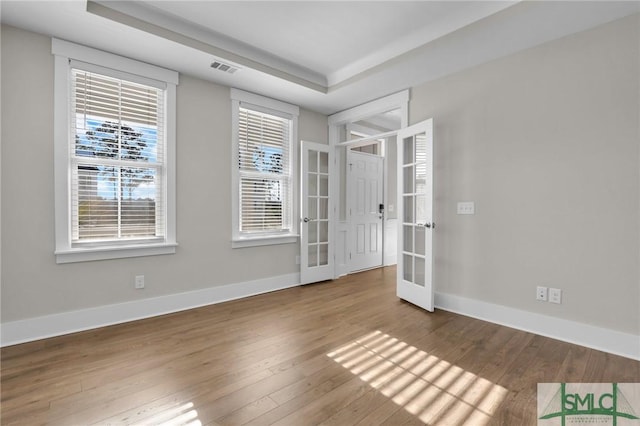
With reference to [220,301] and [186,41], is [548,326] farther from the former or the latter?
[186,41]

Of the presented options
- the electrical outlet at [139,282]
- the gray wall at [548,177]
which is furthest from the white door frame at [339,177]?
the electrical outlet at [139,282]

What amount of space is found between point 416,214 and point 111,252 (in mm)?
3255

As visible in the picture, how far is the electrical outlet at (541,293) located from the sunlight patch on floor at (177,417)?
9.50ft

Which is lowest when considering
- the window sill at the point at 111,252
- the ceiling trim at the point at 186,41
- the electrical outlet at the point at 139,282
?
the electrical outlet at the point at 139,282

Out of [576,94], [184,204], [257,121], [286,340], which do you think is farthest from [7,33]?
[576,94]

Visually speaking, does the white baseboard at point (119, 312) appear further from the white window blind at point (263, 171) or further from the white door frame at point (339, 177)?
the white door frame at point (339, 177)

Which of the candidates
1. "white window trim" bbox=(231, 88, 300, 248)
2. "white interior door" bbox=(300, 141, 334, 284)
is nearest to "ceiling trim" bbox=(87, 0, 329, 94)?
"white window trim" bbox=(231, 88, 300, 248)

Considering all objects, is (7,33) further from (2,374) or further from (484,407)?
(484,407)

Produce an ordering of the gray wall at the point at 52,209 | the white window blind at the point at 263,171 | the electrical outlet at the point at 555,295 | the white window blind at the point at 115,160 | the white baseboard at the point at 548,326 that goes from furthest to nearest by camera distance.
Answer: the white window blind at the point at 263,171 → the white window blind at the point at 115,160 → the electrical outlet at the point at 555,295 → the gray wall at the point at 52,209 → the white baseboard at the point at 548,326

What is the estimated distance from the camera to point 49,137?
2629 millimetres

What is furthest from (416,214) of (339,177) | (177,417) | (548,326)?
(177,417)

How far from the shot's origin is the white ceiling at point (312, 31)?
2.35m

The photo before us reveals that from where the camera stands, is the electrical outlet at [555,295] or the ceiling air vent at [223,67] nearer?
the electrical outlet at [555,295]

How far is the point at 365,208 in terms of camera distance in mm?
5438
